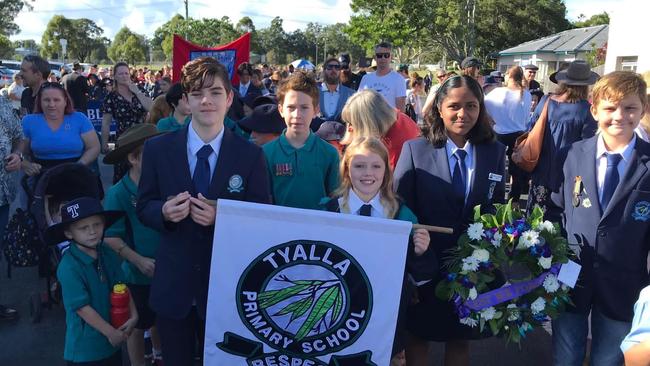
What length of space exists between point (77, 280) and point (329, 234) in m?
1.52

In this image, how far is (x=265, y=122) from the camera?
3.92 m

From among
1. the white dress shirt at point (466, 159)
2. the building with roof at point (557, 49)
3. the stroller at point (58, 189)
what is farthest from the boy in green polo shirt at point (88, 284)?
the building with roof at point (557, 49)

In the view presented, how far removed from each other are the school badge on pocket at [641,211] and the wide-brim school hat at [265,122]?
93.1 inches

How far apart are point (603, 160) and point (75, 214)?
2.89 meters

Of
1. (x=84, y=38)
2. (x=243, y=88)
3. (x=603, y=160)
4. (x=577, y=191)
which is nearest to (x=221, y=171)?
(x=577, y=191)

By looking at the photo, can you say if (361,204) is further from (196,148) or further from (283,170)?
(196,148)

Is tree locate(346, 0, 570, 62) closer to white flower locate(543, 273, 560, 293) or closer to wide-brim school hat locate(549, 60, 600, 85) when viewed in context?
wide-brim school hat locate(549, 60, 600, 85)

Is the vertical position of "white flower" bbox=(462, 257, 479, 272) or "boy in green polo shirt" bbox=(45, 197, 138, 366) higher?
"white flower" bbox=(462, 257, 479, 272)

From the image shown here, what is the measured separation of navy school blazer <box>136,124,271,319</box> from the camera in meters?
2.45

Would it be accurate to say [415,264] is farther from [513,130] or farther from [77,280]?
[513,130]

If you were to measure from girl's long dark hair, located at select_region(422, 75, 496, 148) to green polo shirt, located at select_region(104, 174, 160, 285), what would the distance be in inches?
69.4

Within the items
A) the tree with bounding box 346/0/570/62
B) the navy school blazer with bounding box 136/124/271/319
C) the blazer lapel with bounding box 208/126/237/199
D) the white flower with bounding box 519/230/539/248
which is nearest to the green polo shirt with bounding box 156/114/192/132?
the navy school blazer with bounding box 136/124/271/319

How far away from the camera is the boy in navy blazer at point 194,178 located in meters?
2.44

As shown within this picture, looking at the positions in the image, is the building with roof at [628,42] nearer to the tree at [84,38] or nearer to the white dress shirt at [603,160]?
the white dress shirt at [603,160]
